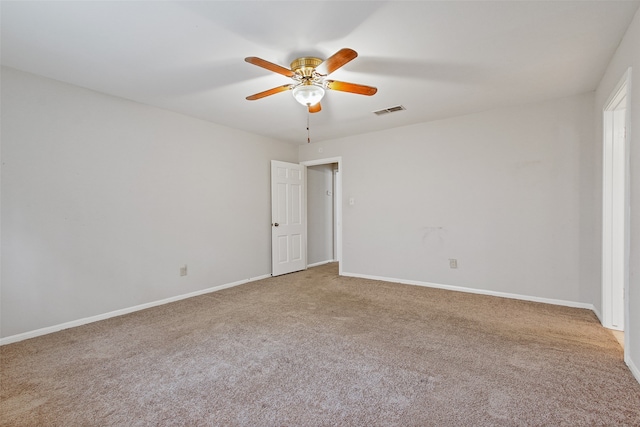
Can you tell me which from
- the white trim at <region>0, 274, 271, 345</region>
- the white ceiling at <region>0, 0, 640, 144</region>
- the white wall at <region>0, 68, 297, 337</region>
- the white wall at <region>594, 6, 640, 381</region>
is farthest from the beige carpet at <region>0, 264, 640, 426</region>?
the white ceiling at <region>0, 0, 640, 144</region>

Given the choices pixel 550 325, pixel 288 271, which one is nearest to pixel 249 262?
pixel 288 271

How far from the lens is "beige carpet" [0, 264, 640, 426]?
5.43ft

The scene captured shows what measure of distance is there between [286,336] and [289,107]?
104 inches

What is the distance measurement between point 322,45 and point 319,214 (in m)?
4.26

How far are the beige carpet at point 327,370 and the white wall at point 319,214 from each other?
283 cm

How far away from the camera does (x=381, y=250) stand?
4.87 m

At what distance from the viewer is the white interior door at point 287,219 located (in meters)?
5.23

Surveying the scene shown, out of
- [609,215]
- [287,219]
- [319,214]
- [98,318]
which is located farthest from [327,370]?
[319,214]

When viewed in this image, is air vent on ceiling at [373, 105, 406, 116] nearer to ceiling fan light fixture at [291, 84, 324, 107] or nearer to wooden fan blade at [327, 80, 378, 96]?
wooden fan blade at [327, 80, 378, 96]

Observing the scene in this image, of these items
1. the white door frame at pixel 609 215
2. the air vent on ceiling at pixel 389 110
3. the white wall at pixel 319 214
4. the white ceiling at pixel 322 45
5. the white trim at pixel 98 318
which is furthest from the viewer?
the white wall at pixel 319 214

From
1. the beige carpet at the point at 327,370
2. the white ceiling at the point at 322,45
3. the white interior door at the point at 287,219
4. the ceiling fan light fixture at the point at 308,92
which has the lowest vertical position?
the beige carpet at the point at 327,370

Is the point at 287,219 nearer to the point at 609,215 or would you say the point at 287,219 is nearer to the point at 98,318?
the point at 98,318

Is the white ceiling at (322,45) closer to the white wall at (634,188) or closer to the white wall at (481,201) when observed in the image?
the white wall at (634,188)

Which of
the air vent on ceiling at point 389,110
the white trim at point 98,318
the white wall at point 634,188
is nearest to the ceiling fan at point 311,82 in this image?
the air vent on ceiling at point 389,110
